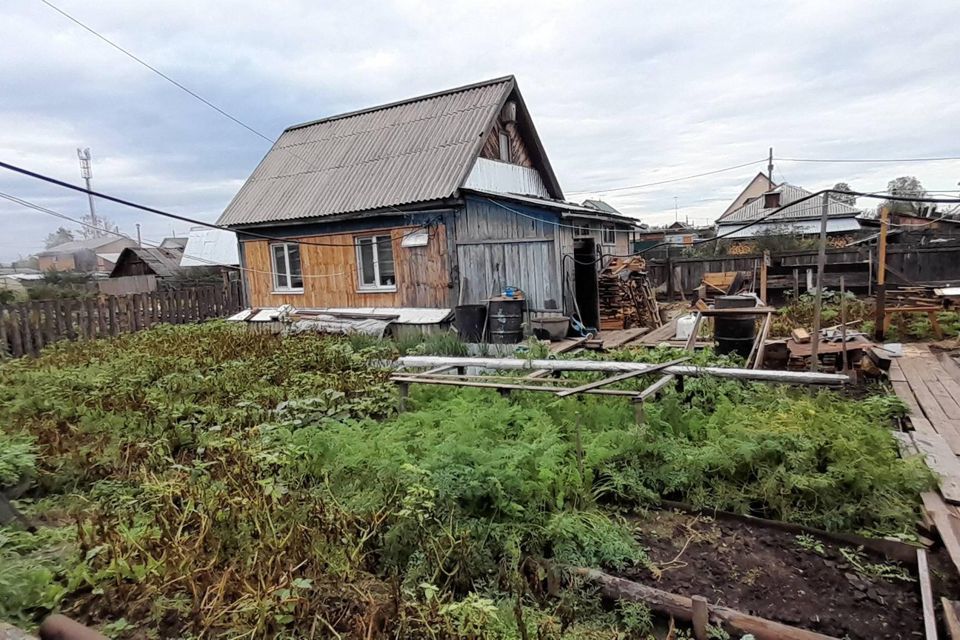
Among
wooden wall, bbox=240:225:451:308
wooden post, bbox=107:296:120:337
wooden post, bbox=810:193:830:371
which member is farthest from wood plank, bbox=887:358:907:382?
wooden post, bbox=107:296:120:337

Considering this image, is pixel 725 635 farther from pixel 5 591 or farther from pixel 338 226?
pixel 338 226

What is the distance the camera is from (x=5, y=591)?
208 centimetres

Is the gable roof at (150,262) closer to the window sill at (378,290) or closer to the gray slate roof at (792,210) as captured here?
the window sill at (378,290)

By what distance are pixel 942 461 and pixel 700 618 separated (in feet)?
8.96

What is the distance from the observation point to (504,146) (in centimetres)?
1273

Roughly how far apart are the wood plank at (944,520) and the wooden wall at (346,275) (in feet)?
27.3

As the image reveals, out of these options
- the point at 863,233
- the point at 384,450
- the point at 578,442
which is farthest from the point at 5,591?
the point at 863,233

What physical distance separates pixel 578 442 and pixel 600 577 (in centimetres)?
97

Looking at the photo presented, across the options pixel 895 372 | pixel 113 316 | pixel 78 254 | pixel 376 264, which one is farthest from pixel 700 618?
pixel 78 254

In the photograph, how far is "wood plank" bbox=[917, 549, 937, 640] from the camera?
233 cm

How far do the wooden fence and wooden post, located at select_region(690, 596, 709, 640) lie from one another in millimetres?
11149

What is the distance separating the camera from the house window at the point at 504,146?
41.3ft

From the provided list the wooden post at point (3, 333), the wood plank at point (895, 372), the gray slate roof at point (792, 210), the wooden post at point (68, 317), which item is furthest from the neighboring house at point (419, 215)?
the gray slate roof at point (792, 210)

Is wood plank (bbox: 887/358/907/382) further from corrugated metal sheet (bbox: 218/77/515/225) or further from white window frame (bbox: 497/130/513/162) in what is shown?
white window frame (bbox: 497/130/513/162)
